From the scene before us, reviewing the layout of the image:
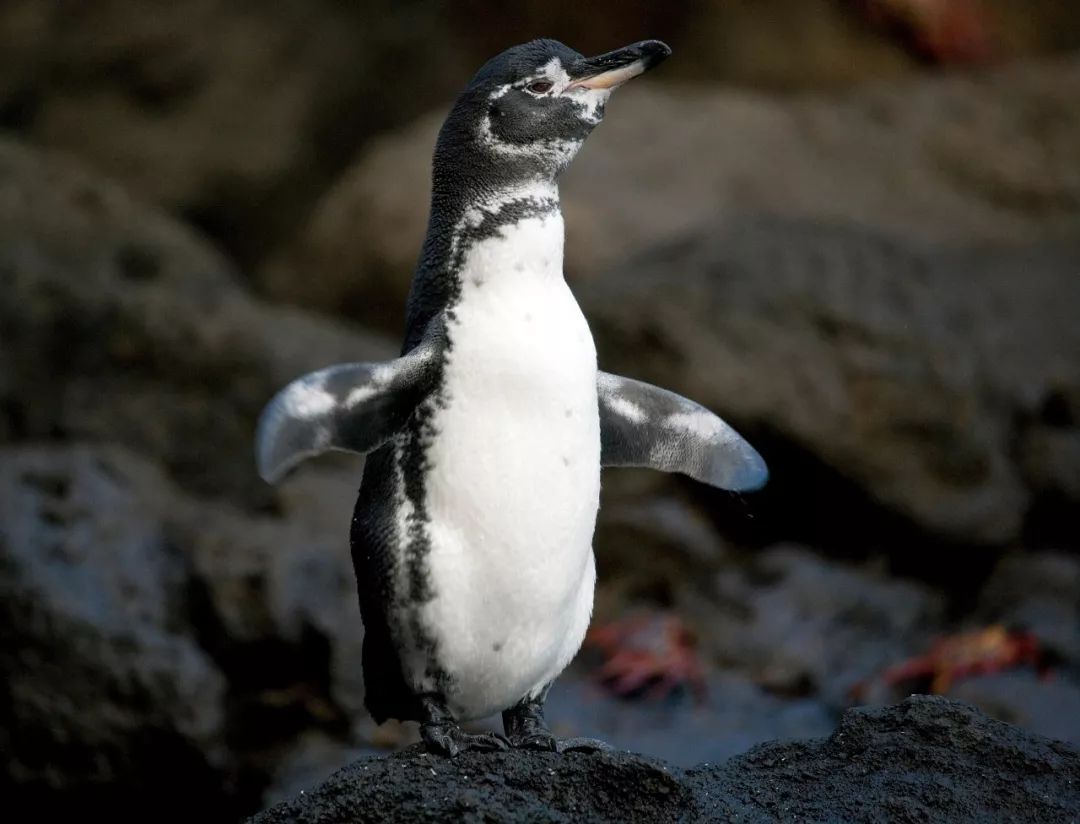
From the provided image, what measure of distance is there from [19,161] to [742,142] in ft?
12.6

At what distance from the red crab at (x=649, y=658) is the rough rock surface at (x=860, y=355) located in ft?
3.12

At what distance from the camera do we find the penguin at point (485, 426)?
264 cm

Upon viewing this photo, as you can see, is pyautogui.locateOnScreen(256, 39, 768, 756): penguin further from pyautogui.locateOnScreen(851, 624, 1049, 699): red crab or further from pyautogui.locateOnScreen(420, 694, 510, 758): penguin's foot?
pyautogui.locateOnScreen(851, 624, 1049, 699): red crab

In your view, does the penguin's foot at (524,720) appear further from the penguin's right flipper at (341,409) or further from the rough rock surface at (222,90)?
the rough rock surface at (222,90)

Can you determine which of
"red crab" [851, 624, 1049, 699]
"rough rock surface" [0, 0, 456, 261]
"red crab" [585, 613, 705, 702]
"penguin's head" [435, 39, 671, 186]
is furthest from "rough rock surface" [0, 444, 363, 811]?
"rough rock surface" [0, 0, 456, 261]

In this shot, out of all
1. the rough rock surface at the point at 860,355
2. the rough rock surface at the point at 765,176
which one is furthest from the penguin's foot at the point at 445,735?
the rough rock surface at the point at 765,176

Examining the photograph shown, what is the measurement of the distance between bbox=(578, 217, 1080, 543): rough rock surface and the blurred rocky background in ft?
0.05

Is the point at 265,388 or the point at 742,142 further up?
the point at 742,142

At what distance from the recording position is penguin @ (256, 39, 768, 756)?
2.64m

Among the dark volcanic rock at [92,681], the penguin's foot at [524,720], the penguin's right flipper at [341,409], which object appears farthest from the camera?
the dark volcanic rock at [92,681]

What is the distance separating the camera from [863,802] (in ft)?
8.34

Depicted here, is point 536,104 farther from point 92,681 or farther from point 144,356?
point 144,356

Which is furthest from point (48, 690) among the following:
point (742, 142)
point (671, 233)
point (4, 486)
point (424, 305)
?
point (742, 142)

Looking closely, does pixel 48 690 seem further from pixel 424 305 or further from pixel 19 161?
pixel 19 161
